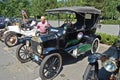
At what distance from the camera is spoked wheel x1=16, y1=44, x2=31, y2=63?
6785 millimetres

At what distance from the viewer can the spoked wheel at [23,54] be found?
6785 millimetres

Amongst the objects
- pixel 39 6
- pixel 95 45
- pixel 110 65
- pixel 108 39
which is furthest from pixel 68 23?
pixel 39 6

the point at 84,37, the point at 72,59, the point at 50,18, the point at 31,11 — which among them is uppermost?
the point at 50,18

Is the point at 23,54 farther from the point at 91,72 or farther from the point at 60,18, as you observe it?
the point at 91,72

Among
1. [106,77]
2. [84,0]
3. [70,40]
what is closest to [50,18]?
[70,40]

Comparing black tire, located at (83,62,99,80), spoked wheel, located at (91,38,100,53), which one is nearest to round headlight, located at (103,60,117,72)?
black tire, located at (83,62,99,80)

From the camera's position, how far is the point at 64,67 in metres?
6.41

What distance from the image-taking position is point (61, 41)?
20.9ft

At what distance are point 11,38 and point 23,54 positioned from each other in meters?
3.25

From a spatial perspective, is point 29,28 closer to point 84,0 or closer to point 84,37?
point 84,37

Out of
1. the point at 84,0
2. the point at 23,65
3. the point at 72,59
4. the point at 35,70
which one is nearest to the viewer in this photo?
the point at 35,70

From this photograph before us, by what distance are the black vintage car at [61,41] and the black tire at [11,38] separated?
2.90 metres

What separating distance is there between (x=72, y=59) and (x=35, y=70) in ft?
5.70

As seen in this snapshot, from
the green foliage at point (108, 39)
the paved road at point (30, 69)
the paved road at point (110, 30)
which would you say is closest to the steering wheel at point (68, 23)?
the paved road at point (30, 69)
